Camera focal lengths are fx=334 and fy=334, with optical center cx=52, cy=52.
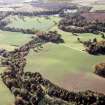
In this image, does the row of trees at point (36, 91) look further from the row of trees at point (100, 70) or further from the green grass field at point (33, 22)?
the green grass field at point (33, 22)

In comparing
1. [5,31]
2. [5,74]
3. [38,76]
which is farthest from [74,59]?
[5,31]

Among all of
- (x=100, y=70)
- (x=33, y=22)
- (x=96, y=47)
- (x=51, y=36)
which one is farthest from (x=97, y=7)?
(x=100, y=70)

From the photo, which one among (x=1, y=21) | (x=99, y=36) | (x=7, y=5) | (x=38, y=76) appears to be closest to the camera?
(x=38, y=76)

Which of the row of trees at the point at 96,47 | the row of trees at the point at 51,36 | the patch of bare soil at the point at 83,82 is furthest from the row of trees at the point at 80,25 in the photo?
the patch of bare soil at the point at 83,82

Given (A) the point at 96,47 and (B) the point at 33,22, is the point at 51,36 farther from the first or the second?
(B) the point at 33,22

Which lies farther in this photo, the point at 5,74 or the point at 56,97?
the point at 5,74

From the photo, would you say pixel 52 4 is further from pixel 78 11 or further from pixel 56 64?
pixel 56 64
